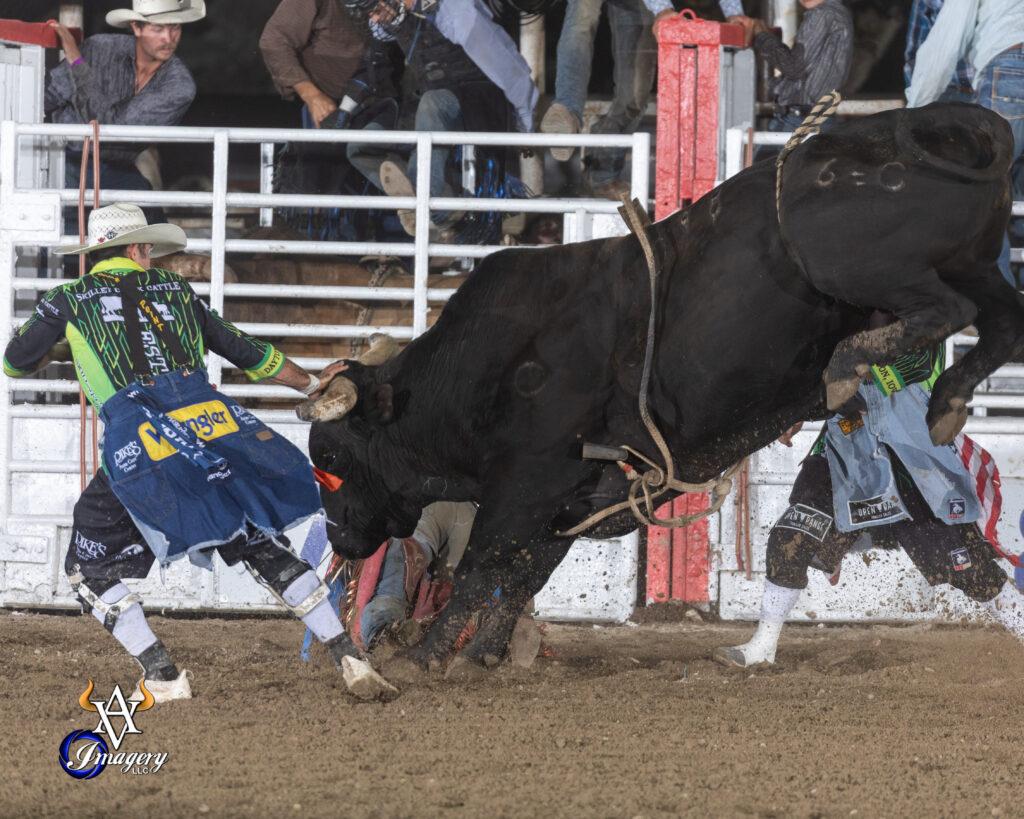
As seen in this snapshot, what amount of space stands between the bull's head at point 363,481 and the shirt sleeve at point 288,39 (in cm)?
278

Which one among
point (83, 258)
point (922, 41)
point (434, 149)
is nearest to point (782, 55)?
point (922, 41)

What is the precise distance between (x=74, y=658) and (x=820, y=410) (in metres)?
2.96

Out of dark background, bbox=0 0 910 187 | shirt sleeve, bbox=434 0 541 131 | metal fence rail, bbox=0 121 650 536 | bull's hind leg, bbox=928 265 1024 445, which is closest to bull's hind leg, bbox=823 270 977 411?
bull's hind leg, bbox=928 265 1024 445

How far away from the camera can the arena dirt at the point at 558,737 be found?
322 cm

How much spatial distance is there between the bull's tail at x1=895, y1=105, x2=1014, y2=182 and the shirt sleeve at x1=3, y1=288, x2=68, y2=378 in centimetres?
258

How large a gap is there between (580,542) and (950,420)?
95.8 inches

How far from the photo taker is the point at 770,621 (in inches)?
208

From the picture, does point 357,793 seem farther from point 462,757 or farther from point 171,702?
point 171,702

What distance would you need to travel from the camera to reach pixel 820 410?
4.34 m

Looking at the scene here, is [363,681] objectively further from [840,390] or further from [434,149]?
[434,149]

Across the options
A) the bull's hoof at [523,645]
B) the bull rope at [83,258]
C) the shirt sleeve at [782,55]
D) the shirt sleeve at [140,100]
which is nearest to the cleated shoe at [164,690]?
the bull's hoof at [523,645]

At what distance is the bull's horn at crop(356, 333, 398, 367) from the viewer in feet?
15.8

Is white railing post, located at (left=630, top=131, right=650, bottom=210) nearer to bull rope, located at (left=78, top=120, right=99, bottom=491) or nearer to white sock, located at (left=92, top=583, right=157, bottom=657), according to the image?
bull rope, located at (left=78, top=120, right=99, bottom=491)

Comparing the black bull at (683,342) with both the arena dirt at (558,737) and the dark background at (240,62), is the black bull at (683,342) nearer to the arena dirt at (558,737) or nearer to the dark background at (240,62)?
the arena dirt at (558,737)
